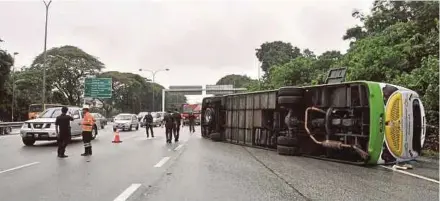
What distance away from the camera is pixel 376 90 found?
38.3ft

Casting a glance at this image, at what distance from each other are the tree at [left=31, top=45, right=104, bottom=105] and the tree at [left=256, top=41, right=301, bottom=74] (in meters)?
Answer: 27.2

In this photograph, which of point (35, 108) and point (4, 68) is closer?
point (4, 68)

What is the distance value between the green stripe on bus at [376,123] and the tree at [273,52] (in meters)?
58.1

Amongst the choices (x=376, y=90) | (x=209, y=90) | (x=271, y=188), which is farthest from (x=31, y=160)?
(x=209, y=90)

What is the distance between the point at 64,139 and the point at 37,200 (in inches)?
282

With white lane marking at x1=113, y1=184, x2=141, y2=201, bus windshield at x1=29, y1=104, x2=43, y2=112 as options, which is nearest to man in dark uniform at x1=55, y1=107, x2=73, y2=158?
white lane marking at x1=113, y1=184, x2=141, y2=201

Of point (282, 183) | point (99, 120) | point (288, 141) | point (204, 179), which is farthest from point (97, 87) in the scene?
point (282, 183)

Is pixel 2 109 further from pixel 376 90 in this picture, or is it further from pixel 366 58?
pixel 376 90

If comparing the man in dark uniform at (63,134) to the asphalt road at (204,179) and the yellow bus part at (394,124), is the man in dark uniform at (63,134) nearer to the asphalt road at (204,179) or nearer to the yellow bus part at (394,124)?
the asphalt road at (204,179)

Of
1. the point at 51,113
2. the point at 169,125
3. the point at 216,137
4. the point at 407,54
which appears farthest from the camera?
the point at 407,54

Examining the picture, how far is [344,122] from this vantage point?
12609mm

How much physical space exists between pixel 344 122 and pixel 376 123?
123 centimetres

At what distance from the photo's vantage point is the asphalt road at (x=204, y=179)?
24.4ft

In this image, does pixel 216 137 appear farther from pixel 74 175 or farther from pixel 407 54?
pixel 74 175
